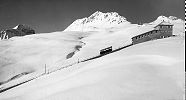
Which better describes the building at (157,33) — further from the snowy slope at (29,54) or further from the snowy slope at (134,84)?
the snowy slope at (134,84)

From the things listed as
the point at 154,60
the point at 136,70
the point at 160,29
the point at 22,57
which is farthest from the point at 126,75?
the point at 22,57

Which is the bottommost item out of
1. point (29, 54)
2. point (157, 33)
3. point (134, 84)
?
point (29, 54)

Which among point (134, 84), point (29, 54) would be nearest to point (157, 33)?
point (134, 84)

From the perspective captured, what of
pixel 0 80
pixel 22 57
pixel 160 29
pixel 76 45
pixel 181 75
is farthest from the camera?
pixel 76 45

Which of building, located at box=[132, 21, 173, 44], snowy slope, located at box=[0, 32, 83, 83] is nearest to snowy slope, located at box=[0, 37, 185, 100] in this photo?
building, located at box=[132, 21, 173, 44]

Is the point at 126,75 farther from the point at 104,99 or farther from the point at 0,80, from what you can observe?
the point at 0,80

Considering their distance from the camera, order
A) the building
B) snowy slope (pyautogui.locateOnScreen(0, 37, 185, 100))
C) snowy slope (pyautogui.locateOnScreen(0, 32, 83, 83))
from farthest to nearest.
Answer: snowy slope (pyautogui.locateOnScreen(0, 32, 83, 83)), the building, snowy slope (pyautogui.locateOnScreen(0, 37, 185, 100))

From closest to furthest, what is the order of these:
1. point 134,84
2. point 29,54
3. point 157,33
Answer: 1. point 134,84
2. point 157,33
3. point 29,54

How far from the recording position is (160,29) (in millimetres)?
69250

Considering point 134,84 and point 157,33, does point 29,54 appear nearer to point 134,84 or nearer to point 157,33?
point 157,33

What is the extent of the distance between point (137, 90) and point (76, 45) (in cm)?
8836

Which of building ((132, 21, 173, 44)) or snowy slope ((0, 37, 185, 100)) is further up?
building ((132, 21, 173, 44))

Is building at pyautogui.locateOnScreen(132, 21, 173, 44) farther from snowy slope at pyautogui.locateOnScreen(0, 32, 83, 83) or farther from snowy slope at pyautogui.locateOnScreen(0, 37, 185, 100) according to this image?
snowy slope at pyautogui.locateOnScreen(0, 37, 185, 100)

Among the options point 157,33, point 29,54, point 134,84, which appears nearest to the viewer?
point 134,84
